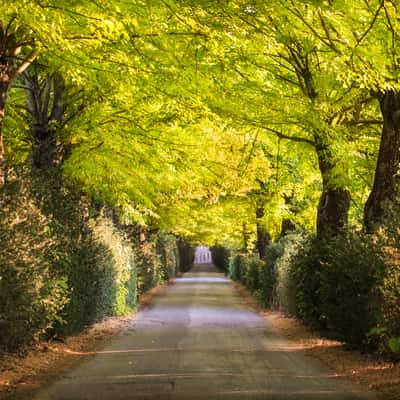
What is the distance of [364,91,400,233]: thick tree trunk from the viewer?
48.4 feet

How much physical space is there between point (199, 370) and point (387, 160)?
241 inches

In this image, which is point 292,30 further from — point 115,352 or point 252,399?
point 115,352

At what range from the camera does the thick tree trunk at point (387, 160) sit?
1477 cm

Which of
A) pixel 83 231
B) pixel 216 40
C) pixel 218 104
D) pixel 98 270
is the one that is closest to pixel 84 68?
pixel 216 40

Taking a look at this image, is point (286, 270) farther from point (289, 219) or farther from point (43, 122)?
point (289, 219)

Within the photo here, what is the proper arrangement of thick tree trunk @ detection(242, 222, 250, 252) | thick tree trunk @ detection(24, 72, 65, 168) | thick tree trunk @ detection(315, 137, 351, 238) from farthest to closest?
thick tree trunk @ detection(242, 222, 250, 252) < thick tree trunk @ detection(315, 137, 351, 238) < thick tree trunk @ detection(24, 72, 65, 168)

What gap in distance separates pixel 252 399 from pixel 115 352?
5.94 meters

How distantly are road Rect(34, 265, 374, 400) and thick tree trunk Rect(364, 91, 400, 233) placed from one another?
3.33 m

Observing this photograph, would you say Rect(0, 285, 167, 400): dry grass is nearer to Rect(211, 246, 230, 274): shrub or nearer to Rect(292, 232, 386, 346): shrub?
Rect(292, 232, 386, 346): shrub

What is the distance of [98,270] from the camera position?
18234 mm

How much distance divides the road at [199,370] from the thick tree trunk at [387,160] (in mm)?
3334

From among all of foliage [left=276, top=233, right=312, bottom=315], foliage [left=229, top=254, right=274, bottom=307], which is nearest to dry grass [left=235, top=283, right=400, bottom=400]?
foliage [left=276, top=233, right=312, bottom=315]

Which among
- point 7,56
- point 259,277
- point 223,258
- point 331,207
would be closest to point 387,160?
point 331,207

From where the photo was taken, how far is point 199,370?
11.9 m
